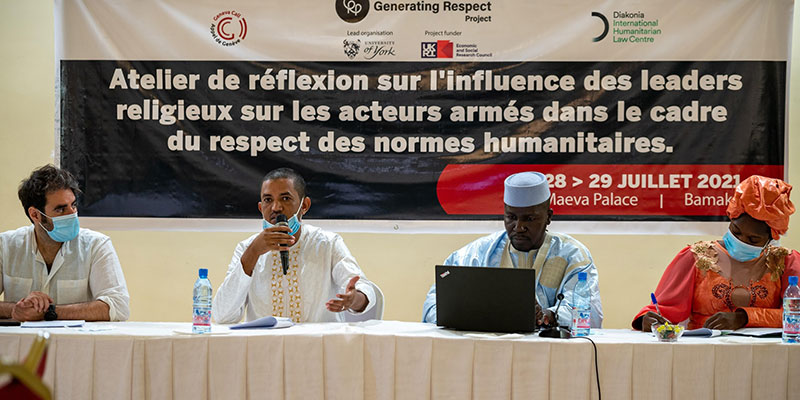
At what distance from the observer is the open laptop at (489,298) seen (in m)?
3.08

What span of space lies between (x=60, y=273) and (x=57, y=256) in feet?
0.28

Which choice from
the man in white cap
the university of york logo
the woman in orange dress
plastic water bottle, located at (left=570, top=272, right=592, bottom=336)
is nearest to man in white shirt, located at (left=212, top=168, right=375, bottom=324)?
the man in white cap

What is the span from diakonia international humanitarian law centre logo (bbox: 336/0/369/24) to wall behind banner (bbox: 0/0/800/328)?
1415 mm

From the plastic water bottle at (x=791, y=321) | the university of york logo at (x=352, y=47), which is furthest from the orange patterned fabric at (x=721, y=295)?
the university of york logo at (x=352, y=47)

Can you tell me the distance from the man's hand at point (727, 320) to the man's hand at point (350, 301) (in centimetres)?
159

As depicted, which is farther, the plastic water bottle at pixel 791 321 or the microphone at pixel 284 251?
the microphone at pixel 284 251

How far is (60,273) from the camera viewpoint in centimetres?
377

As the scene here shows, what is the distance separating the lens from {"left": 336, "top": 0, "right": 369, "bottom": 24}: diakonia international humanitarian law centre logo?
4.84 metres

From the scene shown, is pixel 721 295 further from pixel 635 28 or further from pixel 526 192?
pixel 635 28

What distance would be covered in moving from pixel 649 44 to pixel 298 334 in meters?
2.98

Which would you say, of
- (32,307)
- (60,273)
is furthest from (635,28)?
(32,307)

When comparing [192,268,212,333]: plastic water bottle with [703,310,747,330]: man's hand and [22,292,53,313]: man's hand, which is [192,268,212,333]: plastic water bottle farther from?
[703,310,747,330]: man's hand

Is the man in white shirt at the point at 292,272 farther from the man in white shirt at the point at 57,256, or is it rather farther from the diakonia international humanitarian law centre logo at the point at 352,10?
the diakonia international humanitarian law centre logo at the point at 352,10

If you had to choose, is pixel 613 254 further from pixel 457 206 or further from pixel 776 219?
pixel 776 219
